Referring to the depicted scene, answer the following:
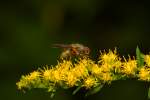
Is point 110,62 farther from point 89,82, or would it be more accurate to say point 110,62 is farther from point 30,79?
point 30,79

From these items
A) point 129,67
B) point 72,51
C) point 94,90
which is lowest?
point 94,90

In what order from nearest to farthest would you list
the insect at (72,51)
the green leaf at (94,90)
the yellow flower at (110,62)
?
the green leaf at (94,90)
the yellow flower at (110,62)
the insect at (72,51)

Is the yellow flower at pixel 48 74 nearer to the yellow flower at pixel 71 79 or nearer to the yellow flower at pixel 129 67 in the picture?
the yellow flower at pixel 71 79

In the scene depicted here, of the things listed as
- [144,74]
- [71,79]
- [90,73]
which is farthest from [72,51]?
[144,74]

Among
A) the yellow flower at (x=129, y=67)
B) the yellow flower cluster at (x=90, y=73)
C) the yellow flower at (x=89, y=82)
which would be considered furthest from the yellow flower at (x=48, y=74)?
the yellow flower at (x=129, y=67)

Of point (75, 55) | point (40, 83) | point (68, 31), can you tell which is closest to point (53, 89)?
point (40, 83)

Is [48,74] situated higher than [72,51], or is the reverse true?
[72,51]

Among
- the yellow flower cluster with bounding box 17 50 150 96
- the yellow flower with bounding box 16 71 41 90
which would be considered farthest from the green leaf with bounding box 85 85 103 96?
the yellow flower with bounding box 16 71 41 90

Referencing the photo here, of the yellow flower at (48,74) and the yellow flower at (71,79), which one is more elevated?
the yellow flower at (48,74)
